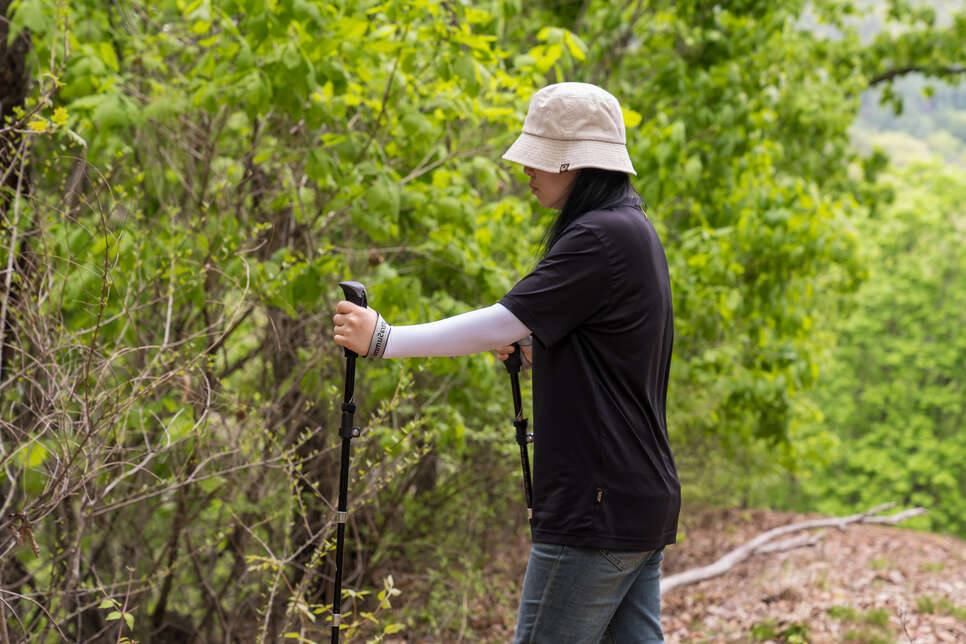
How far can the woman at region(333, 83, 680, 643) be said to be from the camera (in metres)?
2.25

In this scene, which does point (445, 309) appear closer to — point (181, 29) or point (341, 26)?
point (341, 26)

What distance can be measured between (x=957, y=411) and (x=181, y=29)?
2833cm

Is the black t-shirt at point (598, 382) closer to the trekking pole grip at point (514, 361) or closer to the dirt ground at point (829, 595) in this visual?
the trekking pole grip at point (514, 361)

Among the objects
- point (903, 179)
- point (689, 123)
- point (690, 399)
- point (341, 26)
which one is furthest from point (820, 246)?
point (903, 179)

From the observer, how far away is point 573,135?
94.0 inches

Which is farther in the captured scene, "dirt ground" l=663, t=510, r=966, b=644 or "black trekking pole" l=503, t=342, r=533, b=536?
"dirt ground" l=663, t=510, r=966, b=644

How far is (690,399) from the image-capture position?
24.0 feet

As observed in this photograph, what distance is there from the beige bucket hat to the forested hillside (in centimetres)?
73

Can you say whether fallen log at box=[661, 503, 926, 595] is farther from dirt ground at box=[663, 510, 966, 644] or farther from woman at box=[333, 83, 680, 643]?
woman at box=[333, 83, 680, 643]

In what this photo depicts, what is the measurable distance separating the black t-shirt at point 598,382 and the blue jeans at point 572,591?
0.14 feet

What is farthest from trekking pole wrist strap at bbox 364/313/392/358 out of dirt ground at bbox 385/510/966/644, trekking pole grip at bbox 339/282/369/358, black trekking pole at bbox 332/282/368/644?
dirt ground at bbox 385/510/966/644

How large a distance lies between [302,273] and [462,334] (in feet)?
6.11

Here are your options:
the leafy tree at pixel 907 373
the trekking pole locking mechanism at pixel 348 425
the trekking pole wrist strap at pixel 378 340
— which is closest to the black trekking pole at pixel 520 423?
the trekking pole locking mechanism at pixel 348 425

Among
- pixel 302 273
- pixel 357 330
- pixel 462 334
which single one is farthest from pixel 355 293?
pixel 302 273
